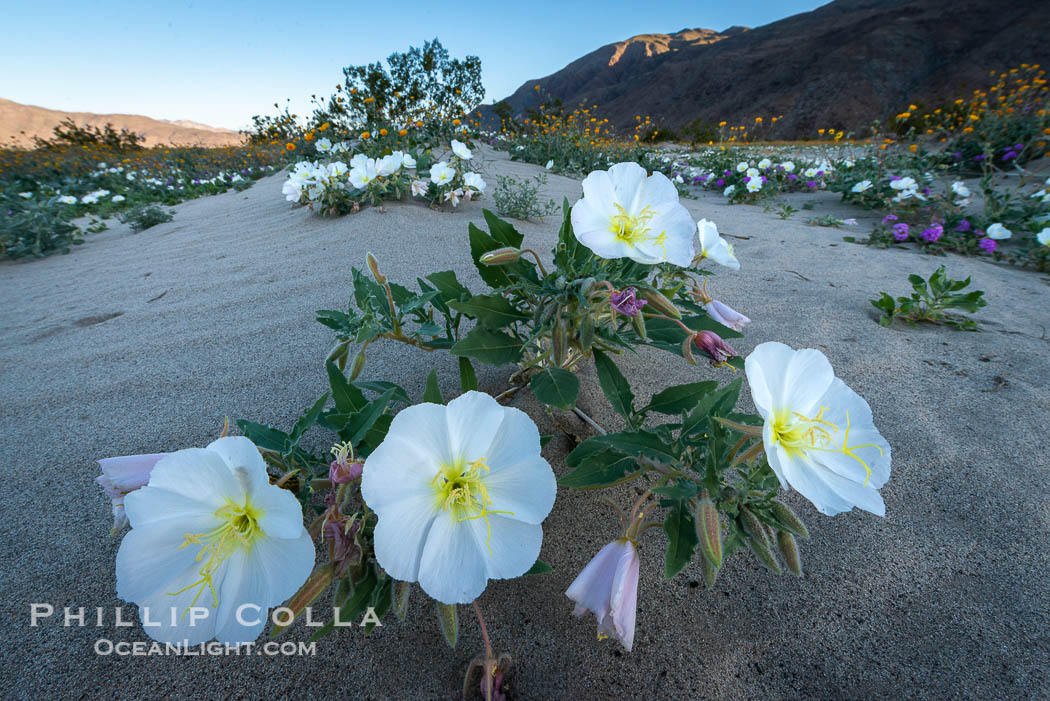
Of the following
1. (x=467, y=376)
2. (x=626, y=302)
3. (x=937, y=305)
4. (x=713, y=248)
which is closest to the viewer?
(x=626, y=302)

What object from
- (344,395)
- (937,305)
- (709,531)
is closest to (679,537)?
(709,531)

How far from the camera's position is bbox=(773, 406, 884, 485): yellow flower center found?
70 centimetres

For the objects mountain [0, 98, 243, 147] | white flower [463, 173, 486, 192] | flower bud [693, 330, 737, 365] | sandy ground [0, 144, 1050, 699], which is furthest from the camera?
mountain [0, 98, 243, 147]

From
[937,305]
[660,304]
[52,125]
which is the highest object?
[52,125]

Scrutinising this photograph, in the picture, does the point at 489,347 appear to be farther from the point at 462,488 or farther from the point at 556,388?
the point at 462,488

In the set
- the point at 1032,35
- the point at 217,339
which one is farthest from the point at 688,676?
the point at 1032,35

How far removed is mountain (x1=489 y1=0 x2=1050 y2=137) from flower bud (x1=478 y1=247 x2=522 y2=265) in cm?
2819

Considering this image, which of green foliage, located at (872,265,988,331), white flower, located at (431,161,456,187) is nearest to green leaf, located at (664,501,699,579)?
green foliage, located at (872,265,988,331)

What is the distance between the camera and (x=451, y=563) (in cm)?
63

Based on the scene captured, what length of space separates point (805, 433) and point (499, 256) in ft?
2.28

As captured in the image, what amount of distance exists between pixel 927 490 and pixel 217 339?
245cm

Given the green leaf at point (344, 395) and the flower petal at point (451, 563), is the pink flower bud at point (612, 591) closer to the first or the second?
the flower petal at point (451, 563)

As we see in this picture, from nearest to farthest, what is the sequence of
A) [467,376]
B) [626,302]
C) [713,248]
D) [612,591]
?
[612,591]
[626,302]
[467,376]
[713,248]

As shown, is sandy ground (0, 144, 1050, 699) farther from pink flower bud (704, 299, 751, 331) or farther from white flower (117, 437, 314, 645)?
pink flower bud (704, 299, 751, 331)
